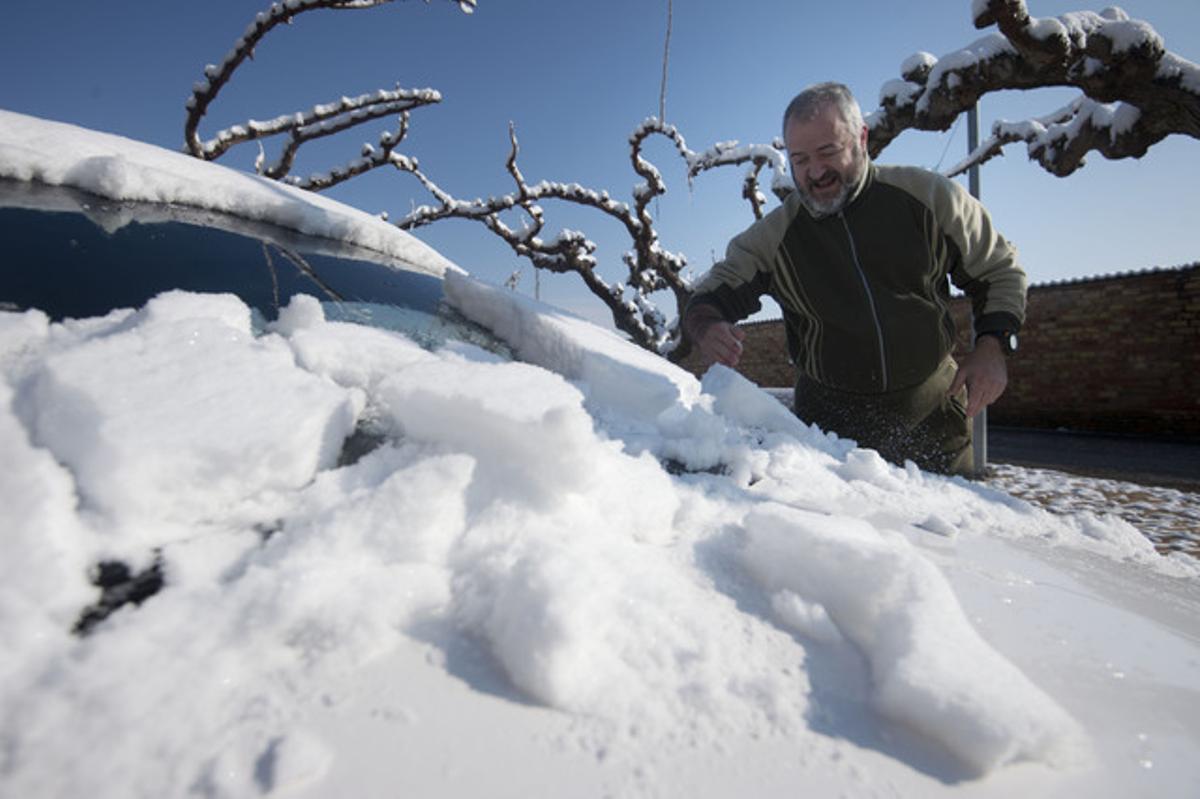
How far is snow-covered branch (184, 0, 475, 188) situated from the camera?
4.50m

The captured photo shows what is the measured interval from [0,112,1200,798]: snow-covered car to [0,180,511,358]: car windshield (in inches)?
0.8

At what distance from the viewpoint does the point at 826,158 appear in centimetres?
221

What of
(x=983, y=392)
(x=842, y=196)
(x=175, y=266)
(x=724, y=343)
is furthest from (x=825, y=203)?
(x=175, y=266)

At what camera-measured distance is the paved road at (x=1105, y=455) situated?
5.22 m

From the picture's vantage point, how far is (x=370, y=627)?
555 mm

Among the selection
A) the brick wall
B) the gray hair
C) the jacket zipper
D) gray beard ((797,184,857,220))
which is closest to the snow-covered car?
the jacket zipper

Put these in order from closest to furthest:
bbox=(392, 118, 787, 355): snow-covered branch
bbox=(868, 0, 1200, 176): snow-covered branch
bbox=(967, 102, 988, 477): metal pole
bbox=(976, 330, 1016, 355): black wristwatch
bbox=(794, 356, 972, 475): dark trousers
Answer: bbox=(976, 330, 1016, 355): black wristwatch, bbox=(794, 356, 972, 475): dark trousers, bbox=(967, 102, 988, 477): metal pole, bbox=(868, 0, 1200, 176): snow-covered branch, bbox=(392, 118, 787, 355): snow-covered branch

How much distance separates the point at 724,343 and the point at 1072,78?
504cm

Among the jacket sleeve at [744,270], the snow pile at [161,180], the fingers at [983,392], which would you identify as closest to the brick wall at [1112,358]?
the jacket sleeve at [744,270]

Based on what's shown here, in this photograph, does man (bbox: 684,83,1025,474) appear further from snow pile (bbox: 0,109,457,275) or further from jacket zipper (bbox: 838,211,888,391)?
snow pile (bbox: 0,109,457,275)

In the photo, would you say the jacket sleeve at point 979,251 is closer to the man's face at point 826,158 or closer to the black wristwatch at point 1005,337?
the black wristwatch at point 1005,337

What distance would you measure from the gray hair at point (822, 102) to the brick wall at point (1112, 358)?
10.0 meters

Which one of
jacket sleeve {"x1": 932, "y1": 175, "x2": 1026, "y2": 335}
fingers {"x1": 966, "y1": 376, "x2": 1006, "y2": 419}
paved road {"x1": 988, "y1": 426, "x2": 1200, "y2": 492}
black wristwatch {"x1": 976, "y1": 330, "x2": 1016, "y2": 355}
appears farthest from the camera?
paved road {"x1": 988, "y1": 426, "x2": 1200, "y2": 492}

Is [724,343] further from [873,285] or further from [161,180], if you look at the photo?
[161,180]
